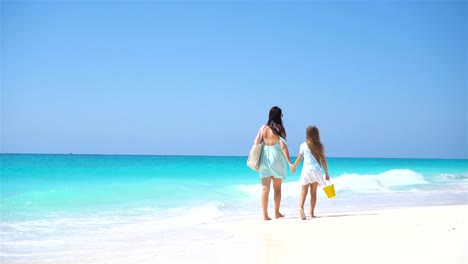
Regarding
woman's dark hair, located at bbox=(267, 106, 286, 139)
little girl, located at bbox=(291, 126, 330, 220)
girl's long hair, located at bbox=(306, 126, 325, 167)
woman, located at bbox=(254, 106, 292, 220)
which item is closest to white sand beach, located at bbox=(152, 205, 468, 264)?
little girl, located at bbox=(291, 126, 330, 220)

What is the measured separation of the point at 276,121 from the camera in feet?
24.2

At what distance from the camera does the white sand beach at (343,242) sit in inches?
177

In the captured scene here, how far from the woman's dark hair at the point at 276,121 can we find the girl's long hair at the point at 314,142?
0.41 m

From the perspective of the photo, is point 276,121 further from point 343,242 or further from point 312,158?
point 343,242

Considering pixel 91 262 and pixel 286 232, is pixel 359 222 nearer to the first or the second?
pixel 286 232

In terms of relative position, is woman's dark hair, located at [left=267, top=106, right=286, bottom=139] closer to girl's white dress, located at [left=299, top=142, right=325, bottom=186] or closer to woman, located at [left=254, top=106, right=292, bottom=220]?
woman, located at [left=254, top=106, right=292, bottom=220]

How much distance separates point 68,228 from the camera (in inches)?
312

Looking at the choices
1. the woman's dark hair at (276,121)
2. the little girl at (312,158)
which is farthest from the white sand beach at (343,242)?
the woman's dark hair at (276,121)

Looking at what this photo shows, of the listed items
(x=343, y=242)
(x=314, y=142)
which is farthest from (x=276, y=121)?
(x=343, y=242)

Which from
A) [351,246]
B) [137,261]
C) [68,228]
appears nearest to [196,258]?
[137,261]

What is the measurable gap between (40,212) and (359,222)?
6843 millimetres

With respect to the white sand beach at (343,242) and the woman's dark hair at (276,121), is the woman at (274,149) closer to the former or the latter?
the woman's dark hair at (276,121)

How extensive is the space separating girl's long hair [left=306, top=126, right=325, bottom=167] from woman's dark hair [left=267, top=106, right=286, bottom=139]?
1.34 feet

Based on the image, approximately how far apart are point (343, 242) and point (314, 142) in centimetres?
241
